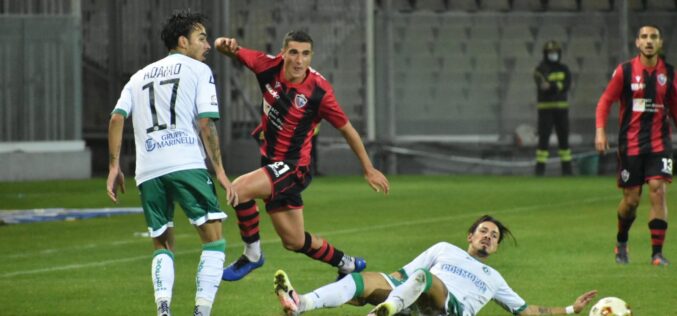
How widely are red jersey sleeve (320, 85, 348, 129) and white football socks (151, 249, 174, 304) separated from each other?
1.90 m

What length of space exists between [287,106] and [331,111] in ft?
1.24

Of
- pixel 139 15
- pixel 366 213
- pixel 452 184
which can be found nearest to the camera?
pixel 366 213

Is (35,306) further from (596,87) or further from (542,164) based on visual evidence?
(596,87)

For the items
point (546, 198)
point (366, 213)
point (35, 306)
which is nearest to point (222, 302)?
point (35, 306)

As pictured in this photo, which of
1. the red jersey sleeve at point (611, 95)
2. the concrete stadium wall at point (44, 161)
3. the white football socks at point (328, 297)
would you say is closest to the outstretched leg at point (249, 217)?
the white football socks at point (328, 297)

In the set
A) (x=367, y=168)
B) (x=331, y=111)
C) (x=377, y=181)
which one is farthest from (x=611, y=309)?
(x=331, y=111)

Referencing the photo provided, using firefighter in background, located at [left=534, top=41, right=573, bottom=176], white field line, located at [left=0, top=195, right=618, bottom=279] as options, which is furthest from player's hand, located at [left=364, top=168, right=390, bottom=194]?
firefighter in background, located at [left=534, top=41, right=573, bottom=176]

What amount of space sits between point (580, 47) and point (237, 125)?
7606 mm

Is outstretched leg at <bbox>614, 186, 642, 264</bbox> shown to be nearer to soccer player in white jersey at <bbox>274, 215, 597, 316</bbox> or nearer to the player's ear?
soccer player in white jersey at <bbox>274, 215, 597, 316</bbox>

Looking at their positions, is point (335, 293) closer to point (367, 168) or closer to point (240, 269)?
point (367, 168)

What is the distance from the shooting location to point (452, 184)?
26219 millimetres

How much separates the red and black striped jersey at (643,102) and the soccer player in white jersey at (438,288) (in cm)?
418

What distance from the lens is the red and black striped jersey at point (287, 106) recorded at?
10766 millimetres

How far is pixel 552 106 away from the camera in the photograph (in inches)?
1125
